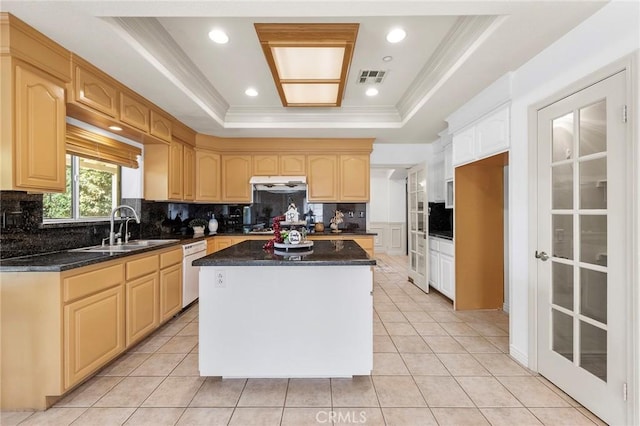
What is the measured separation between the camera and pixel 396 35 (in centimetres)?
238

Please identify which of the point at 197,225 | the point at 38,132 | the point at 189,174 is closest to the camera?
the point at 38,132

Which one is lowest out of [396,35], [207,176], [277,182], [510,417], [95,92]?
[510,417]

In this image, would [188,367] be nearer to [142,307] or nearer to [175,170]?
[142,307]

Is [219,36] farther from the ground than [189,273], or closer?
farther from the ground

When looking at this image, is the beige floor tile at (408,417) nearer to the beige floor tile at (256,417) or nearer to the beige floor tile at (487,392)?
the beige floor tile at (487,392)

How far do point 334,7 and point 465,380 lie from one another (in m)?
2.71

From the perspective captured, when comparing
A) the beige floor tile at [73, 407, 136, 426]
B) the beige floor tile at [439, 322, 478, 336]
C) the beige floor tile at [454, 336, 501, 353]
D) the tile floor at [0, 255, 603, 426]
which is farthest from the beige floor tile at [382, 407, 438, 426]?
the beige floor tile at [73, 407, 136, 426]

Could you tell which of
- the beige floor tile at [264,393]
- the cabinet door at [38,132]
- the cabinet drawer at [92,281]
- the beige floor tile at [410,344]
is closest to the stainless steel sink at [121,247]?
the cabinet drawer at [92,281]

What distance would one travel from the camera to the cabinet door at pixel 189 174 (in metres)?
4.23

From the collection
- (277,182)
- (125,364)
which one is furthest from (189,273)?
(277,182)

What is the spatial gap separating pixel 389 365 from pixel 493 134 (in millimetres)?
2311

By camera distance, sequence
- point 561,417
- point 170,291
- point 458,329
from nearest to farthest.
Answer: point 561,417 < point 458,329 < point 170,291

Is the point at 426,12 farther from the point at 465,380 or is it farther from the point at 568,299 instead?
the point at 465,380

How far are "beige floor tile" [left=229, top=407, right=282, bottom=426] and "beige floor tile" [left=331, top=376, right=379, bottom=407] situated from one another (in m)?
0.39
